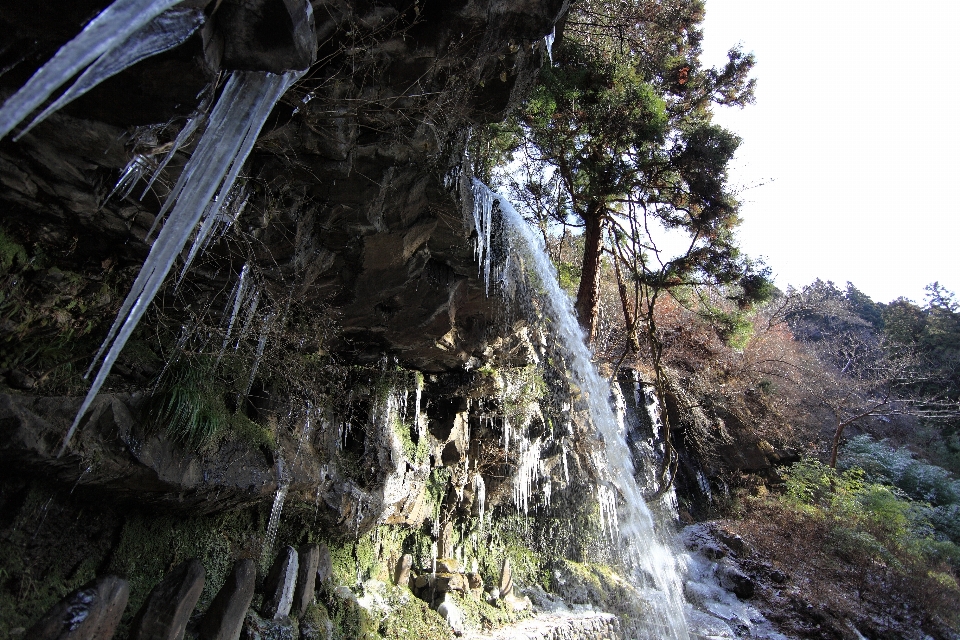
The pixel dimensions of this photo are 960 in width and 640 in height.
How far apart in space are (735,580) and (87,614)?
11.6 m

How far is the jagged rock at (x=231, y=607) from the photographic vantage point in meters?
3.24

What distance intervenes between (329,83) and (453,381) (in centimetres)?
480

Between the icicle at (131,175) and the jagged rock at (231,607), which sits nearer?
the icicle at (131,175)

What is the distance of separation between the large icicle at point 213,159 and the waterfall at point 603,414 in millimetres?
3258

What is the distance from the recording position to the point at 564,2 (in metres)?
4.42

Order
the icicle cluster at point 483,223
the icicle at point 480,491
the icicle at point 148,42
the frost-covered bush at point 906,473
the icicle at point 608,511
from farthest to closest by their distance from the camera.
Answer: the frost-covered bush at point 906,473
the icicle at point 608,511
the icicle at point 480,491
the icicle cluster at point 483,223
the icicle at point 148,42

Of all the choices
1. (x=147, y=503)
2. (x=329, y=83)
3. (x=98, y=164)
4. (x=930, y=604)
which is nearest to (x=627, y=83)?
(x=329, y=83)

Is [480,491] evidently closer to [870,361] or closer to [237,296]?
[237,296]

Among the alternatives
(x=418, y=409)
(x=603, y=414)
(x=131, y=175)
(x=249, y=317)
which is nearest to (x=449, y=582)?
(x=418, y=409)

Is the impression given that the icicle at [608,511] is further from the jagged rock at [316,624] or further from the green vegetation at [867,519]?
the jagged rock at [316,624]

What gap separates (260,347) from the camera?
15.7ft

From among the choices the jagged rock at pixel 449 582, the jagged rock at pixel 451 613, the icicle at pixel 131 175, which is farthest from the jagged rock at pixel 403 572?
the icicle at pixel 131 175

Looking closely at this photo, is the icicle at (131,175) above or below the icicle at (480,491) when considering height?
above

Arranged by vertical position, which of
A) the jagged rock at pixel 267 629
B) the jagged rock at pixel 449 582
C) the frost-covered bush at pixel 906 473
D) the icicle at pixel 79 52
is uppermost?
the frost-covered bush at pixel 906 473
